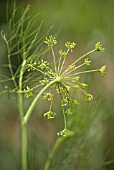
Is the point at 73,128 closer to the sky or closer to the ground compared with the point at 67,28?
closer to the ground

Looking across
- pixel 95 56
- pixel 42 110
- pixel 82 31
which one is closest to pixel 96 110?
pixel 42 110

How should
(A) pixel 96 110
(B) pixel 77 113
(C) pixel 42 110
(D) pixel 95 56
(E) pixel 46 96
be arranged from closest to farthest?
(E) pixel 46 96 → (B) pixel 77 113 → (A) pixel 96 110 → (C) pixel 42 110 → (D) pixel 95 56

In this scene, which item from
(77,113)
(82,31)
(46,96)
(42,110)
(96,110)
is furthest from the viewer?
(82,31)

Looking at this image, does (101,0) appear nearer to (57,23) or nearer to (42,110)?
(57,23)

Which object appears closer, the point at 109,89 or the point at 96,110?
the point at 96,110

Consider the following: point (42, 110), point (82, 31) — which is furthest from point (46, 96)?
Answer: point (82, 31)

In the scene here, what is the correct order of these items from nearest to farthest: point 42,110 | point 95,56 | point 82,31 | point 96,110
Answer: point 96,110 → point 42,110 → point 95,56 → point 82,31

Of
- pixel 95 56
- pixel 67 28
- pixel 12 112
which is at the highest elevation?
pixel 67 28

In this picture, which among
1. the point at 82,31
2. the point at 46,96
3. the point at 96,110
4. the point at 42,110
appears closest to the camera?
the point at 46,96

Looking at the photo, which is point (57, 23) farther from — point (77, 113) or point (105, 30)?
point (77, 113)
